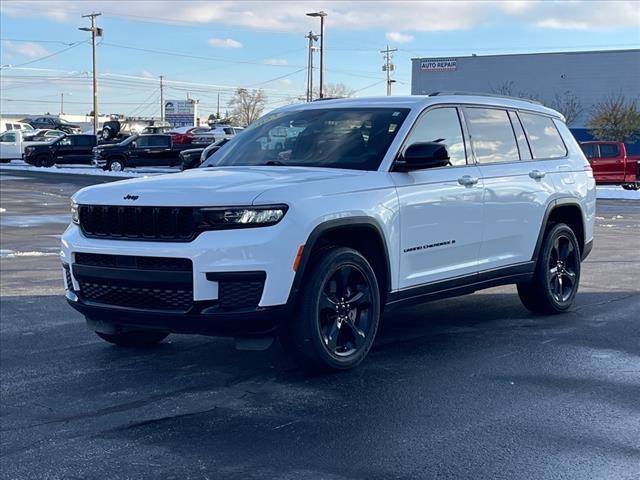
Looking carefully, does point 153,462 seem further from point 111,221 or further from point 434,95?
point 434,95

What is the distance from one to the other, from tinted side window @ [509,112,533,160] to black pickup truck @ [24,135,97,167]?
126 feet

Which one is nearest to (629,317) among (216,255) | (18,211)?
(216,255)

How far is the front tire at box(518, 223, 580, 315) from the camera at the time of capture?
7934 millimetres

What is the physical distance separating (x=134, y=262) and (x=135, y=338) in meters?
1.56

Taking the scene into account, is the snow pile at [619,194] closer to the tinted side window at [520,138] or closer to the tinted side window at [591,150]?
the tinted side window at [591,150]

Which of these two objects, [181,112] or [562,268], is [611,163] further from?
[181,112]

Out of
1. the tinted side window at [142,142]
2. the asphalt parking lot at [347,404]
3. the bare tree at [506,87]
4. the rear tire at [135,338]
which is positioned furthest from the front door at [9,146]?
the rear tire at [135,338]

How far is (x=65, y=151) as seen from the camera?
44.2 m

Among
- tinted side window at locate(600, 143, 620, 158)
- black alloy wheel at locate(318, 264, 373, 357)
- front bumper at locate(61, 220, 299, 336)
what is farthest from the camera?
tinted side window at locate(600, 143, 620, 158)

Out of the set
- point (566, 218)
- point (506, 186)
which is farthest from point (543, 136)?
point (506, 186)

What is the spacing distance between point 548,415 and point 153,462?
2.27 m

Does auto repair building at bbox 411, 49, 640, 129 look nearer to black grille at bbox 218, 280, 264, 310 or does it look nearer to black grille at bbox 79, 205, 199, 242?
black grille at bbox 79, 205, 199, 242

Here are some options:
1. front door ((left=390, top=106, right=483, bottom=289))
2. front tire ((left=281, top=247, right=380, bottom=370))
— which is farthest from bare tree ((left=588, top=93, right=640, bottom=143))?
front tire ((left=281, top=247, right=380, bottom=370))

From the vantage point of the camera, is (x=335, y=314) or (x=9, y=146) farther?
(x=9, y=146)
